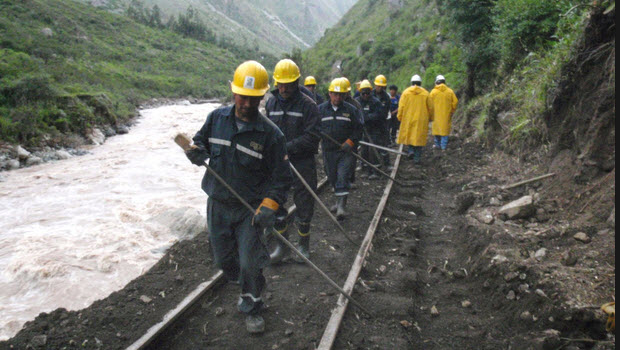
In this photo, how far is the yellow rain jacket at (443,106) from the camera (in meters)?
11.4

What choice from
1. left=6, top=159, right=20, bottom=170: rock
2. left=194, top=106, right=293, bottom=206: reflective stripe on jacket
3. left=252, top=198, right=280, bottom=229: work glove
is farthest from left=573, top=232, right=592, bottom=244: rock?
left=6, top=159, right=20, bottom=170: rock

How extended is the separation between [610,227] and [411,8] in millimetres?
35000

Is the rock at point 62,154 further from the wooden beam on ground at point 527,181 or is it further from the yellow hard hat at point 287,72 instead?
the wooden beam on ground at point 527,181

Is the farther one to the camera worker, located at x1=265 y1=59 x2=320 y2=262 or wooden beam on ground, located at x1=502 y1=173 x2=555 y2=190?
wooden beam on ground, located at x1=502 y1=173 x2=555 y2=190

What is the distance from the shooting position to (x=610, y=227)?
4.78 metres

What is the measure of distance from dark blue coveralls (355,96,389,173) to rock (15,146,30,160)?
9.50 metres

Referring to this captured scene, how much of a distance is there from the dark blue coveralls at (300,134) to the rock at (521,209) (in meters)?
2.89

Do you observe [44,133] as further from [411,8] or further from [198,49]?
[198,49]

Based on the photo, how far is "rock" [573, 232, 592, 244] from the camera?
483 cm

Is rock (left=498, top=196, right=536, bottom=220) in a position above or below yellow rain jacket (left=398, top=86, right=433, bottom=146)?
below

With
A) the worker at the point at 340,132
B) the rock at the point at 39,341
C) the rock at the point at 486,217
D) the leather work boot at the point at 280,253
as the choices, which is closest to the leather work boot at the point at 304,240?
the leather work boot at the point at 280,253

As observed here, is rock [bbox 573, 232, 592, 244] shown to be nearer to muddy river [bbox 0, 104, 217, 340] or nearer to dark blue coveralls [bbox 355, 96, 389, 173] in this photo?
dark blue coveralls [bbox 355, 96, 389, 173]

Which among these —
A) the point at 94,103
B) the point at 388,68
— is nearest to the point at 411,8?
the point at 388,68

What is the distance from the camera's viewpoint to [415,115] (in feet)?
35.4
